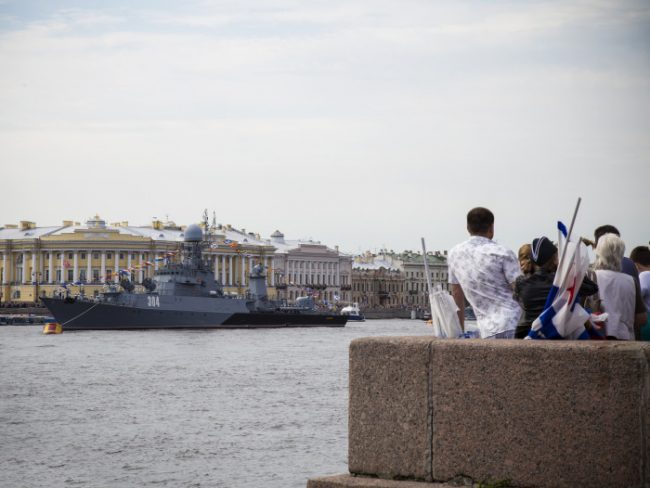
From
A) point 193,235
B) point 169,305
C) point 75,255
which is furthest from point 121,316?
point 75,255

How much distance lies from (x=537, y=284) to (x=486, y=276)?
270 millimetres

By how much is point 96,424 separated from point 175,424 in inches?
46.1

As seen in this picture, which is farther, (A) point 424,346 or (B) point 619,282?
(B) point 619,282

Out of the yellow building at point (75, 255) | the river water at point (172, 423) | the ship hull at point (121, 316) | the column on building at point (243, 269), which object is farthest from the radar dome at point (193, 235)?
the column on building at point (243, 269)

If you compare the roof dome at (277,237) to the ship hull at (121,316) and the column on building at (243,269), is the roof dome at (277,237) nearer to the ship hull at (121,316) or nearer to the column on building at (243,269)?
the column on building at (243,269)

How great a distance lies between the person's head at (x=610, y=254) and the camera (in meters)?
4.92

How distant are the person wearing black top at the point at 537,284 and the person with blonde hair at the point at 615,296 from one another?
0.90ft

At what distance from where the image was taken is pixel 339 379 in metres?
25.3

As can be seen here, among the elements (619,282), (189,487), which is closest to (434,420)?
(619,282)

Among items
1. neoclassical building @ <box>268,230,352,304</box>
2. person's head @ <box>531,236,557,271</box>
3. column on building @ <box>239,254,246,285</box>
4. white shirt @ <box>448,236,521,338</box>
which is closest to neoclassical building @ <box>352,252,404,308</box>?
neoclassical building @ <box>268,230,352,304</box>

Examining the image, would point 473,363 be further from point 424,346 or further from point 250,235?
point 250,235

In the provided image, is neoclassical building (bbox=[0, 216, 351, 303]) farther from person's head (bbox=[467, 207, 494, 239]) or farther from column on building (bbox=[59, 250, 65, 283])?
person's head (bbox=[467, 207, 494, 239])

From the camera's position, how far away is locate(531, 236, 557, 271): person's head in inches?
185

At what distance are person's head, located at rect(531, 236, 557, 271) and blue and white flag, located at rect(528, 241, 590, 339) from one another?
28 centimetres
